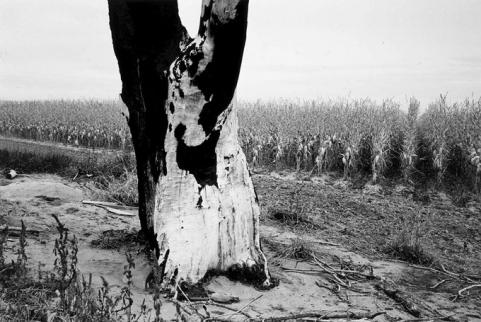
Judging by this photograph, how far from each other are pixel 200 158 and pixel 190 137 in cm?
23

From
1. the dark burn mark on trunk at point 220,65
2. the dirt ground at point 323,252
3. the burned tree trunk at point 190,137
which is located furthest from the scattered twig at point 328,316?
the dark burn mark on trunk at point 220,65

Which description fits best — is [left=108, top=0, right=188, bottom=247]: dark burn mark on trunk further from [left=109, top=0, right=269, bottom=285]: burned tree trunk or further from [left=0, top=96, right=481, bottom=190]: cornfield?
[left=0, top=96, right=481, bottom=190]: cornfield

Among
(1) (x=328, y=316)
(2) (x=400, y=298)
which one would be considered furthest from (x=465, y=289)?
(1) (x=328, y=316)

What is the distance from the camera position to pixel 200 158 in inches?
153

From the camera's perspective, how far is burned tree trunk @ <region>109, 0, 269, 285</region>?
363cm

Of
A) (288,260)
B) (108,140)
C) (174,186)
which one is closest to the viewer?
(174,186)

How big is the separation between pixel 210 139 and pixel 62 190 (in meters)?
4.31

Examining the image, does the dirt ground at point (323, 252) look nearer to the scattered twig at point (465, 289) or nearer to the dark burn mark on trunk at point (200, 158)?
the scattered twig at point (465, 289)

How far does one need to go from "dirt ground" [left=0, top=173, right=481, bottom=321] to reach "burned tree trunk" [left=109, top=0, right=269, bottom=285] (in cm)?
34

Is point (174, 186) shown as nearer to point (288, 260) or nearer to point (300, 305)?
point (300, 305)

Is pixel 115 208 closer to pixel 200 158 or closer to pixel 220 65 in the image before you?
pixel 200 158

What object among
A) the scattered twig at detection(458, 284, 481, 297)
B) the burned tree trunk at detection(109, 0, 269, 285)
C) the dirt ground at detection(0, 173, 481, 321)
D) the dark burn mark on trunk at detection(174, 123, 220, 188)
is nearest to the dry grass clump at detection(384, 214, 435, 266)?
the dirt ground at detection(0, 173, 481, 321)

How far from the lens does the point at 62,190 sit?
7164 mm

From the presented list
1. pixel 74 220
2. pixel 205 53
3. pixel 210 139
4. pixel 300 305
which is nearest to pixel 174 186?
pixel 210 139
